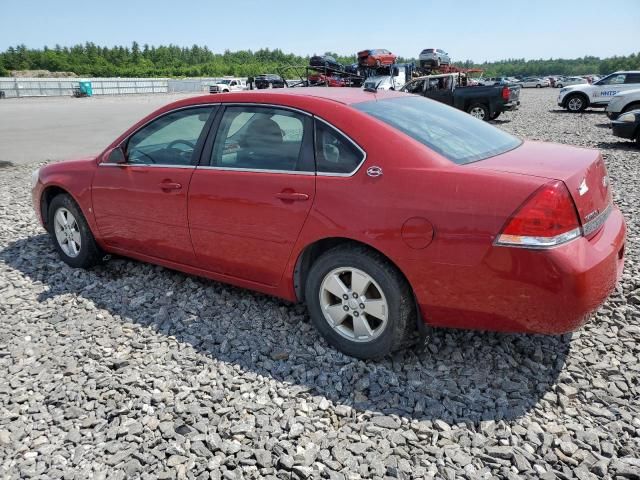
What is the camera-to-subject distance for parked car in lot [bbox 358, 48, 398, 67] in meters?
30.5

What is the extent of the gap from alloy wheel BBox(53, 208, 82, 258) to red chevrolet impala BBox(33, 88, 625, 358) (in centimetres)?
71

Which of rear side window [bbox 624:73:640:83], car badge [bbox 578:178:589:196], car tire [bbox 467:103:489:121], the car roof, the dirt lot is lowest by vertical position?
the dirt lot

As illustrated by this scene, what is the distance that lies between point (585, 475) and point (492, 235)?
3.67ft

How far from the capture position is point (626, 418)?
254cm

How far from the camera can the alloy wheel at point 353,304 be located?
9.69ft

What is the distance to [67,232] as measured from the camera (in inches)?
187

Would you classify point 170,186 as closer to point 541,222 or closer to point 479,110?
point 541,222

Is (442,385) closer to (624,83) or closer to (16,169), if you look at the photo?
(16,169)

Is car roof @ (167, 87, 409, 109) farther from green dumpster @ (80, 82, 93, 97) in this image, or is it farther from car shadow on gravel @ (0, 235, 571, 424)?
green dumpster @ (80, 82, 93, 97)

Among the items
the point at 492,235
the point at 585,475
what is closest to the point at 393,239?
the point at 492,235

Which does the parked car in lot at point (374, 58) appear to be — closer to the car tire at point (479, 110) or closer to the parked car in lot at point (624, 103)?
the car tire at point (479, 110)

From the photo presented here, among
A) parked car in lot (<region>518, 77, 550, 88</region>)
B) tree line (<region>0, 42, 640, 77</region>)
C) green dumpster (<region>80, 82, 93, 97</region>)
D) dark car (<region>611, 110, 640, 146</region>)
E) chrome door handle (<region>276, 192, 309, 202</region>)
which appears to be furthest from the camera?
tree line (<region>0, 42, 640, 77</region>)

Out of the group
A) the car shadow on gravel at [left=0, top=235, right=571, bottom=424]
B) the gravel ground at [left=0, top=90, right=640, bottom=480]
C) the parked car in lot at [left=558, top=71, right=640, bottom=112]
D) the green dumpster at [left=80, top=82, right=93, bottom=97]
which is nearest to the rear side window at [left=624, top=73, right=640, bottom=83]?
the parked car in lot at [left=558, top=71, right=640, bottom=112]

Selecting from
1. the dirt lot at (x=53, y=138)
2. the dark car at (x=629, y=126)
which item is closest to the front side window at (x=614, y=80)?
the dark car at (x=629, y=126)
